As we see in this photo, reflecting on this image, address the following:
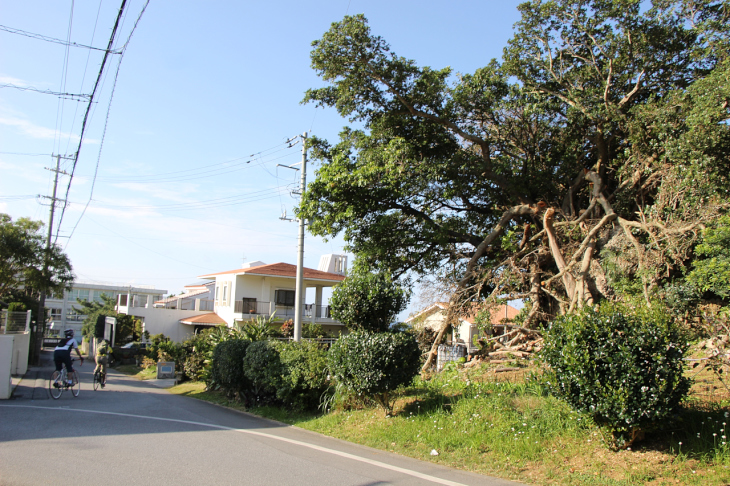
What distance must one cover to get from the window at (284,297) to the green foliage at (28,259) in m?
12.5

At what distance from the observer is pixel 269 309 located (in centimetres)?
3453

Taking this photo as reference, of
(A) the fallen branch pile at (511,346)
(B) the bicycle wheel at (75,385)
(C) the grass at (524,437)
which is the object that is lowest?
(B) the bicycle wheel at (75,385)

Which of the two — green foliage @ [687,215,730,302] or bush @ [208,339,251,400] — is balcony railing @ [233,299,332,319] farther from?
green foliage @ [687,215,730,302]

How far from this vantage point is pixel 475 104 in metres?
16.6

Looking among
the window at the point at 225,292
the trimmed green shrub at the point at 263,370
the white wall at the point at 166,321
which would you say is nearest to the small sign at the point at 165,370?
the trimmed green shrub at the point at 263,370

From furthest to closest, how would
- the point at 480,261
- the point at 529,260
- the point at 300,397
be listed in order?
1. the point at 480,261
2. the point at 529,260
3. the point at 300,397

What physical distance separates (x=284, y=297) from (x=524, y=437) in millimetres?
29430

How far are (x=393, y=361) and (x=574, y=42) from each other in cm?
1206

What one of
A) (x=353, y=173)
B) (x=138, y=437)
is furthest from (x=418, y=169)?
(x=138, y=437)

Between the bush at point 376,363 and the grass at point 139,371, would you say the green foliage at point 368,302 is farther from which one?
the grass at point 139,371

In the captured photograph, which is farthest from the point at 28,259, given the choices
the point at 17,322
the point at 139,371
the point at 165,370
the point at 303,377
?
the point at 303,377

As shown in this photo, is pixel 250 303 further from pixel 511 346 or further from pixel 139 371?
pixel 511 346

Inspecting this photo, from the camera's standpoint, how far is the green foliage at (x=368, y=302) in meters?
10.4

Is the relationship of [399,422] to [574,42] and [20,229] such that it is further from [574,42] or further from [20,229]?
[20,229]
